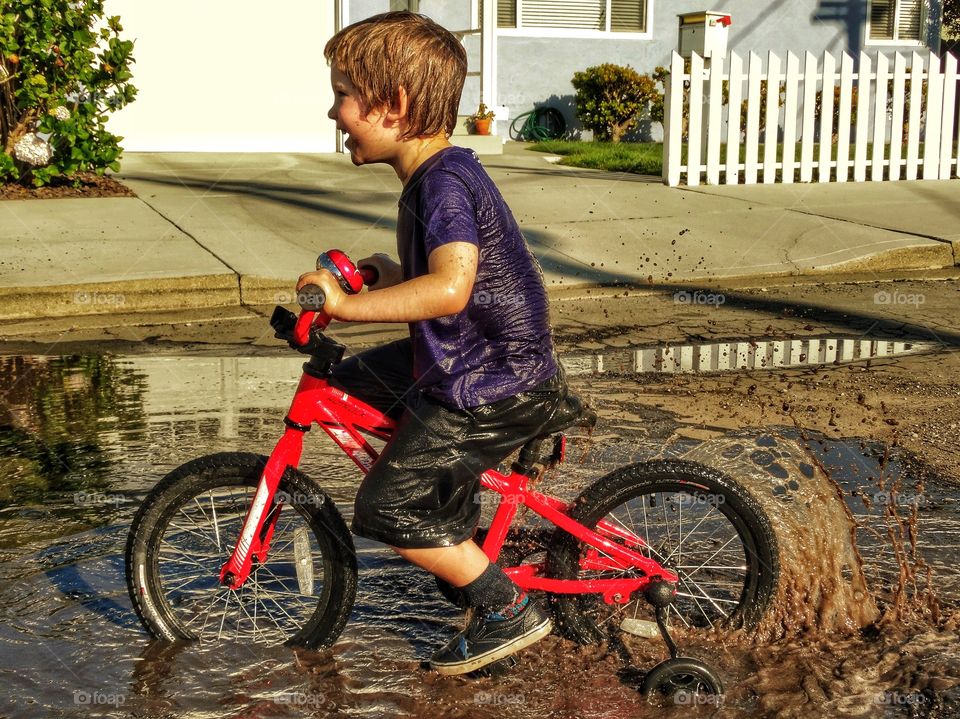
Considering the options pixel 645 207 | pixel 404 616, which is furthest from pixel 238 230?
pixel 404 616

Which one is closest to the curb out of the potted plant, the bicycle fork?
the bicycle fork

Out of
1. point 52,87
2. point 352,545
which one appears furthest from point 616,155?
point 352,545

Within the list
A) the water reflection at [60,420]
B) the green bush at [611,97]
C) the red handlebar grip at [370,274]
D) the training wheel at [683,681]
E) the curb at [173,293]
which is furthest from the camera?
the green bush at [611,97]

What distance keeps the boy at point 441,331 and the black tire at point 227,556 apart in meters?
0.25

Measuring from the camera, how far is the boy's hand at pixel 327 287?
10.00 ft

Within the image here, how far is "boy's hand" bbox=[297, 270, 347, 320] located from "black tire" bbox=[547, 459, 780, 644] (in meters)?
0.94

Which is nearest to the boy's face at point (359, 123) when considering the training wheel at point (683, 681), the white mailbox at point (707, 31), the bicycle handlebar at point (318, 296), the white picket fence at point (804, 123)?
the bicycle handlebar at point (318, 296)

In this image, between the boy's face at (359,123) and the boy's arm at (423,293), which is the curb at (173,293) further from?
the boy's arm at (423,293)

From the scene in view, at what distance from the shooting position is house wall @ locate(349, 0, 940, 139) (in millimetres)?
19422

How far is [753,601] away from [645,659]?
0.35 m

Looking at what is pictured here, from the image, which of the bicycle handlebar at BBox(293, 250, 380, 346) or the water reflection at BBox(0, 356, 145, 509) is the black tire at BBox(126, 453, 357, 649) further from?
the water reflection at BBox(0, 356, 145, 509)

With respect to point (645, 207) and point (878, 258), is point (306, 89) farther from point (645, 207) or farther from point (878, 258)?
point (878, 258)

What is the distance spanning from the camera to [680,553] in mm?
3889

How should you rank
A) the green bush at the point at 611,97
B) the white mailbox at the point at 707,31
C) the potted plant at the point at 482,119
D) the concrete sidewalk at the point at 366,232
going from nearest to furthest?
the concrete sidewalk at the point at 366,232 → the potted plant at the point at 482,119 → the white mailbox at the point at 707,31 → the green bush at the point at 611,97
